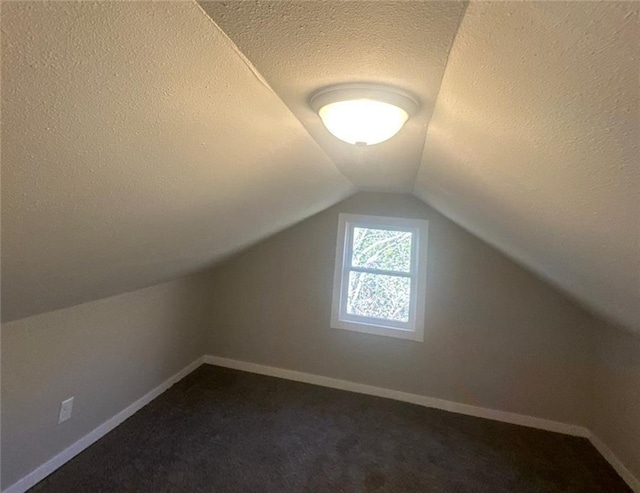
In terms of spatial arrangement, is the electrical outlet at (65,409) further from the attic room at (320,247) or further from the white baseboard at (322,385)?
the white baseboard at (322,385)

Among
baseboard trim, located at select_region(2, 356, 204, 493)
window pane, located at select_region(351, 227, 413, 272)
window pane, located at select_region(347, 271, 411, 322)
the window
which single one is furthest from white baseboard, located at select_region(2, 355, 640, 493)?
window pane, located at select_region(351, 227, 413, 272)

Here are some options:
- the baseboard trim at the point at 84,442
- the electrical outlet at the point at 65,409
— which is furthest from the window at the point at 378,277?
the electrical outlet at the point at 65,409

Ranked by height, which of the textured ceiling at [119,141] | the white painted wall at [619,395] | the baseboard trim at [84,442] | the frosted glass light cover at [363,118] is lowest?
the baseboard trim at [84,442]

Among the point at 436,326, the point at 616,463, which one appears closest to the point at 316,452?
the point at 436,326

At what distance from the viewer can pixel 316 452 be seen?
101 inches

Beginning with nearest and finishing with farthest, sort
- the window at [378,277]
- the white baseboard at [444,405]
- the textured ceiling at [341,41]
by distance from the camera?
the textured ceiling at [341,41], the white baseboard at [444,405], the window at [378,277]

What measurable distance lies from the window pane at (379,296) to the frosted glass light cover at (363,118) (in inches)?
95.7

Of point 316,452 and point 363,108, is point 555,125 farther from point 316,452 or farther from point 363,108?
point 316,452

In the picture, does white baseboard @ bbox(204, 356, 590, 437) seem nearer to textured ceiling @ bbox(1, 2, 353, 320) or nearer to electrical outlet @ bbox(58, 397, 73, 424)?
electrical outlet @ bbox(58, 397, 73, 424)

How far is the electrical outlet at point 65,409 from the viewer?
2244 millimetres

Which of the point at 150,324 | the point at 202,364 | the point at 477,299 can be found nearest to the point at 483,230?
the point at 477,299

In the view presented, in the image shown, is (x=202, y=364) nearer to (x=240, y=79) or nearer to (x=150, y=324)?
(x=150, y=324)

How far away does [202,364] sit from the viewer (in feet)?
12.4

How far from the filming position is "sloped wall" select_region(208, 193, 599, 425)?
301 centimetres
